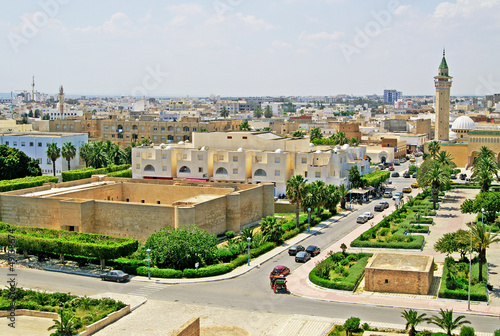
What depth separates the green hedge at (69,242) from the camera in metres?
37.8

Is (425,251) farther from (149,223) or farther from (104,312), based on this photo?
(104,312)

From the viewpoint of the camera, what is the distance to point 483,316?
30281 millimetres

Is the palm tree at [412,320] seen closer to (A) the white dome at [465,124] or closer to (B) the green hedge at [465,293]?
(B) the green hedge at [465,293]

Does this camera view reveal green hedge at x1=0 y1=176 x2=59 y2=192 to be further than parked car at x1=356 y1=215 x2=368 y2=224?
Yes

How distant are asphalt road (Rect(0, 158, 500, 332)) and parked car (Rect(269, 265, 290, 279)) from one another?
0.62 meters

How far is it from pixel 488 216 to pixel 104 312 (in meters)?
34.4

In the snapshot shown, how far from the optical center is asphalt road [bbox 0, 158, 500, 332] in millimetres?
30980

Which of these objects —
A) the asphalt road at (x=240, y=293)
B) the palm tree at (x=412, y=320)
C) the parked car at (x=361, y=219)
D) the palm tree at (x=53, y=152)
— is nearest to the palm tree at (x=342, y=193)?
the parked car at (x=361, y=219)

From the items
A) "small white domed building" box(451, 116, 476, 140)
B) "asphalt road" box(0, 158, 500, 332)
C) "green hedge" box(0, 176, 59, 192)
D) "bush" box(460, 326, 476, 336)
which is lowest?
"asphalt road" box(0, 158, 500, 332)

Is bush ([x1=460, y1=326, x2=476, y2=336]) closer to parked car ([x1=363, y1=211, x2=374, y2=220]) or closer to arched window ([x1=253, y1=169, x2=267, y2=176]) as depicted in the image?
parked car ([x1=363, y1=211, x2=374, y2=220])

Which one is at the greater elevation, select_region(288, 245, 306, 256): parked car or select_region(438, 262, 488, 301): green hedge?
select_region(438, 262, 488, 301): green hedge

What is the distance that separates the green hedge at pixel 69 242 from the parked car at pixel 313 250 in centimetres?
1247

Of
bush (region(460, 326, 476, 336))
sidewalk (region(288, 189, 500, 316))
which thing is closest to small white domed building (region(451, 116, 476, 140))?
sidewalk (region(288, 189, 500, 316))

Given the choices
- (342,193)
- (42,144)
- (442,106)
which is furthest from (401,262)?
(442,106)
